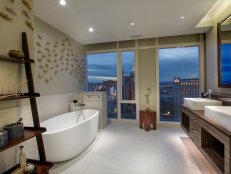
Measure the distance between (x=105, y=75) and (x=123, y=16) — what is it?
245 centimetres

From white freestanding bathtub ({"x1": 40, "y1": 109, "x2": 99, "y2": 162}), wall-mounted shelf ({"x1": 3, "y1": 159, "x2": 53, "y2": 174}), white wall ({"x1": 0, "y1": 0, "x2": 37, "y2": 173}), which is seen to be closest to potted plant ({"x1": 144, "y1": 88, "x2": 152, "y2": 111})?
white freestanding bathtub ({"x1": 40, "y1": 109, "x2": 99, "y2": 162})

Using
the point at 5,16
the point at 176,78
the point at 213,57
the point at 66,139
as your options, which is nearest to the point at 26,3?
the point at 5,16

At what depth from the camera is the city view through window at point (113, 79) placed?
485 cm

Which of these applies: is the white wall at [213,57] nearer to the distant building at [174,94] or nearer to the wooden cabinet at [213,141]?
the distant building at [174,94]

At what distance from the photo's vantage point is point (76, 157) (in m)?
2.63

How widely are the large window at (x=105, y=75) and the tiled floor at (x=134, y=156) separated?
4.37ft

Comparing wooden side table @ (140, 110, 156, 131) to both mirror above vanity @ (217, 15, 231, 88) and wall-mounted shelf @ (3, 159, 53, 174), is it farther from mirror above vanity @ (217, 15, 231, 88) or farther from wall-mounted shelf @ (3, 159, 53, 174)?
wall-mounted shelf @ (3, 159, 53, 174)

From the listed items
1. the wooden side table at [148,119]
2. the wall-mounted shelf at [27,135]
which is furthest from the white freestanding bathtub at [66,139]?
the wooden side table at [148,119]

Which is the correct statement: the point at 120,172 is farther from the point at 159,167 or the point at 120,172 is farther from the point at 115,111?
the point at 115,111

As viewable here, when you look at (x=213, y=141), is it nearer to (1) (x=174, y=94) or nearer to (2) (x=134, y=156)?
(2) (x=134, y=156)

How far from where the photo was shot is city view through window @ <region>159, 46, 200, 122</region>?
169 inches

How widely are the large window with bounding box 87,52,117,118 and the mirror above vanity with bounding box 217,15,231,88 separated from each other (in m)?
2.99

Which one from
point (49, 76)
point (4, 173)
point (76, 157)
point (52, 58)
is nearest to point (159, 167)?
point (76, 157)

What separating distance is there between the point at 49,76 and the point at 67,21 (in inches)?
53.6
